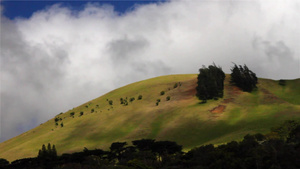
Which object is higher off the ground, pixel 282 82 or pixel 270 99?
pixel 282 82

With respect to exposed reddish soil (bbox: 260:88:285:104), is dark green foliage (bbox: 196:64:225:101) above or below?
above

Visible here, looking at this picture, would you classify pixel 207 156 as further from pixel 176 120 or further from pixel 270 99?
pixel 270 99

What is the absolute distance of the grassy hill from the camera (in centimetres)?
9794

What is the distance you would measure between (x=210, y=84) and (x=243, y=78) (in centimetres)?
1610

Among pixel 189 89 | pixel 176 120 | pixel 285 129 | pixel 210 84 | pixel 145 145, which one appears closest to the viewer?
pixel 285 129

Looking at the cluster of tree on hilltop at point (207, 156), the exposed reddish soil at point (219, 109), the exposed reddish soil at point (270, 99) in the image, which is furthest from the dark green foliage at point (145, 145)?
the exposed reddish soil at point (270, 99)

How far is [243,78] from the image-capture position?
5251 inches

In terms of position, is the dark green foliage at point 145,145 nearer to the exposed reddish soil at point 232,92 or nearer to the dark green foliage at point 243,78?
the exposed reddish soil at point 232,92

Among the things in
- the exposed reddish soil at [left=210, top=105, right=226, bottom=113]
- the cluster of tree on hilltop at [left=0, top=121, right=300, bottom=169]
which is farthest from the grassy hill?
the cluster of tree on hilltop at [left=0, top=121, right=300, bottom=169]

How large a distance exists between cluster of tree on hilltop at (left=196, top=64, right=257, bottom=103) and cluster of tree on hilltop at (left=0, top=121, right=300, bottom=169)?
40.0 metres

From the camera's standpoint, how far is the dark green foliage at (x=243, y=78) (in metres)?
132

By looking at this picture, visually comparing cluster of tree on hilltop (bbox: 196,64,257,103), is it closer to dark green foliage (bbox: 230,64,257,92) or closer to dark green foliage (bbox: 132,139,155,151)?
dark green foliage (bbox: 230,64,257,92)

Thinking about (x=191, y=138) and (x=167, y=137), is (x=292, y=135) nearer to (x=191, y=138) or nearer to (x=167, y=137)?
(x=191, y=138)

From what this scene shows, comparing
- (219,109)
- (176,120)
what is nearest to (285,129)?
(219,109)
